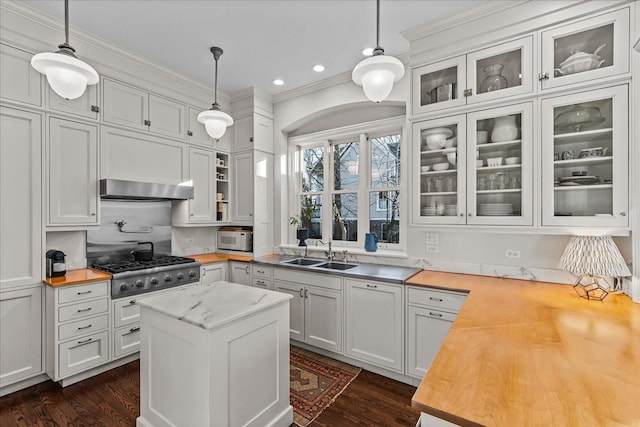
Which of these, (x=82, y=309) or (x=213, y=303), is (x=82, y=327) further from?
(x=213, y=303)

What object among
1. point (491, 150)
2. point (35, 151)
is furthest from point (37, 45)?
point (491, 150)

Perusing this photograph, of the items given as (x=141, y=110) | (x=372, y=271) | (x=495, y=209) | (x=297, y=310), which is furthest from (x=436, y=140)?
(x=141, y=110)

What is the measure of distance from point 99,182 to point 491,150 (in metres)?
3.55

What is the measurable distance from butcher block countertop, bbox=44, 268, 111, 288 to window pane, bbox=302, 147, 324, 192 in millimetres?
2501

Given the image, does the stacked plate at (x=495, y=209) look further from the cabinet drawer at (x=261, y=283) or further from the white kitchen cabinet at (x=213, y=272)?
the white kitchen cabinet at (x=213, y=272)

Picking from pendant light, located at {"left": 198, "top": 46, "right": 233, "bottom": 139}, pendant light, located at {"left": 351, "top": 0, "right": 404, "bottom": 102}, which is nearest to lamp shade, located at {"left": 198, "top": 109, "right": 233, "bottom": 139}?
pendant light, located at {"left": 198, "top": 46, "right": 233, "bottom": 139}

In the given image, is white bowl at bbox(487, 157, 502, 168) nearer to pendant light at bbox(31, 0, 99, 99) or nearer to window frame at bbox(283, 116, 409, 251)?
window frame at bbox(283, 116, 409, 251)

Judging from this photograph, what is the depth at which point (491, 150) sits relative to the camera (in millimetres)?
2459

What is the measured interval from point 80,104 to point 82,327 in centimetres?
200

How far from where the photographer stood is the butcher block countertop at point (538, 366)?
87cm

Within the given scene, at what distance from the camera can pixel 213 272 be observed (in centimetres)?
376

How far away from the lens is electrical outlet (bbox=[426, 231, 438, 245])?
3.03m

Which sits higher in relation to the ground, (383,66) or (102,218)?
(383,66)

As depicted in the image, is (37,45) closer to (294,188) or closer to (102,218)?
(102,218)
